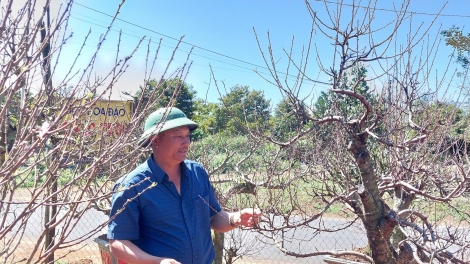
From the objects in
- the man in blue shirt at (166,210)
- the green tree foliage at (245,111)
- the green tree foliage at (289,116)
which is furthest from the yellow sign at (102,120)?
the green tree foliage at (289,116)

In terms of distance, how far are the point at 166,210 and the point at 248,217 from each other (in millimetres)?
457

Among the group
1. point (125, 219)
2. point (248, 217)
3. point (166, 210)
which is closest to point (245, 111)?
point (248, 217)

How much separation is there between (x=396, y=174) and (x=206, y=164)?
1.94m

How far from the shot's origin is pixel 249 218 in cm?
Answer: 243

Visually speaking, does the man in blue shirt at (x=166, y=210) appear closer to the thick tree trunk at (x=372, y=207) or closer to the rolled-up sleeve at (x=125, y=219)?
the rolled-up sleeve at (x=125, y=219)

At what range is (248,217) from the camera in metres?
2.44

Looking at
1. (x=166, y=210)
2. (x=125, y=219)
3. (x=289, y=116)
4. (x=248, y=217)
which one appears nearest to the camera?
(x=125, y=219)

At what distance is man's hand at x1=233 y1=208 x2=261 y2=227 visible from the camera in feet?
7.93

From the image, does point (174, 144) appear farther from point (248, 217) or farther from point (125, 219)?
point (248, 217)

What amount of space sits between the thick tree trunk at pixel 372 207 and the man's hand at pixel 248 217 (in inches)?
25.1

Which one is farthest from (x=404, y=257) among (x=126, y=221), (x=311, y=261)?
(x=311, y=261)

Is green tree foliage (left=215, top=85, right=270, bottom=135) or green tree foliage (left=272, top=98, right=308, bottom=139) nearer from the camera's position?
green tree foliage (left=272, top=98, right=308, bottom=139)

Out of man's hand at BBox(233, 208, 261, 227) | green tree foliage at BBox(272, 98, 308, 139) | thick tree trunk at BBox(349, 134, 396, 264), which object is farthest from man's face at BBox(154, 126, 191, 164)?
thick tree trunk at BBox(349, 134, 396, 264)

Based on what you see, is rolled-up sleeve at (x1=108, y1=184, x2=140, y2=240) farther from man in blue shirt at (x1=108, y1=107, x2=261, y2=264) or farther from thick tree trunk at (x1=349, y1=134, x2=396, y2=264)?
thick tree trunk at (x1=349, y1=134, x2=396, y2=264)
